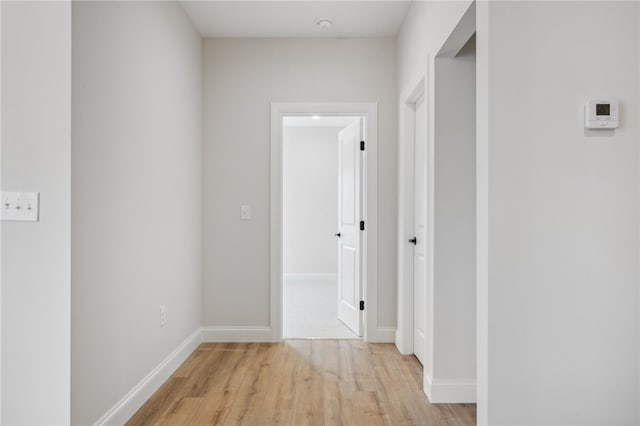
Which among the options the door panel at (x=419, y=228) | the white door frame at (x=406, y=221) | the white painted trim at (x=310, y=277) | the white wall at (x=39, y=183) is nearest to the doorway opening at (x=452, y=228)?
the door panel at (x=419, y=228)

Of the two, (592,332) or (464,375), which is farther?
(464,375)

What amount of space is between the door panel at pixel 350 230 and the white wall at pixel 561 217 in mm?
2089

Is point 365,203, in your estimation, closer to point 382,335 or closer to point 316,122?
point 382,335

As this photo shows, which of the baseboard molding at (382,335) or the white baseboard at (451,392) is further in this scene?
the baseboard molding at (382,335)

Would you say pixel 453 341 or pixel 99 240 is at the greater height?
pixel 99 240

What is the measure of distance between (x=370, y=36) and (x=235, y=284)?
7.86 feet

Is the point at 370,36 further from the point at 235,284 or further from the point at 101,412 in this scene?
the point at 101,412

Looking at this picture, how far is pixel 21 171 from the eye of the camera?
5.36 feet

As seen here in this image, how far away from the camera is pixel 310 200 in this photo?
6727 millimetres

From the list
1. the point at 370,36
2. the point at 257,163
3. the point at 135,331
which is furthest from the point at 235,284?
the point at 370,36

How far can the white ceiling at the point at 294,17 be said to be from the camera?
116 inches

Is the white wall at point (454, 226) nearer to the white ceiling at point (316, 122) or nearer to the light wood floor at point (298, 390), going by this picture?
the light wood floor at point (298, 390)

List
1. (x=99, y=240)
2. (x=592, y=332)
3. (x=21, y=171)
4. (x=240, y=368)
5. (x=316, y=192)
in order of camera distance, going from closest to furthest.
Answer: (x=592, y=332) → (x=21, y=171) → (x=99, y=240) → (x=240, y=368) → (x=316, y=192)

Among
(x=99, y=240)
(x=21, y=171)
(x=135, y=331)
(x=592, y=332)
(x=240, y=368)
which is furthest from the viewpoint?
(x=240, y=368)
